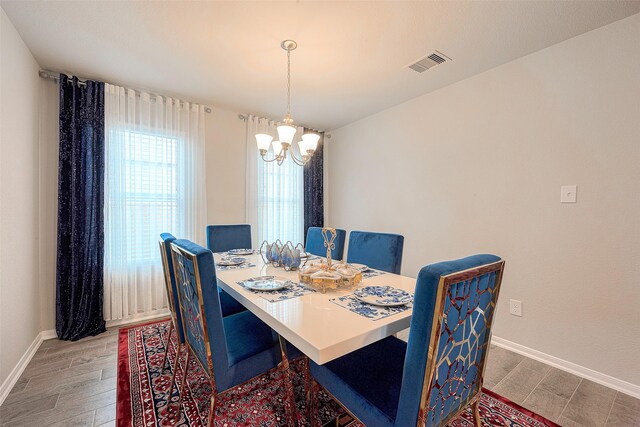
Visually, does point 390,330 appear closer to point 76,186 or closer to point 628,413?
point 628,413

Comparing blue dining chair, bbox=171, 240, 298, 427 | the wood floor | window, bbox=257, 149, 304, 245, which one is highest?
window, bbox=257, 149, 304, 245

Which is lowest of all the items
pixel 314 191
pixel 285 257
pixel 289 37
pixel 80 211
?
pixel 285 257

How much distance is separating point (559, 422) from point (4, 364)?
10.8 ft

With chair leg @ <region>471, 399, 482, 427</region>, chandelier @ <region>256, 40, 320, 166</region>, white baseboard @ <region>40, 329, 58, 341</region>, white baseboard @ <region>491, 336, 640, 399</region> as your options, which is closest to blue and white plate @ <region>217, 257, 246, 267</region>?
chandelier @ <region>256, 40, 320, 166</region>

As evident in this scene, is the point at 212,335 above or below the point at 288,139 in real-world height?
below

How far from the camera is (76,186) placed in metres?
2.49

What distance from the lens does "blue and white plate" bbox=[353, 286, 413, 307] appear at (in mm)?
1252

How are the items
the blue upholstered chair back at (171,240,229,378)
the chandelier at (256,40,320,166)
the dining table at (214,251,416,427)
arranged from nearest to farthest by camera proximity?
the dining table at (214,251,416,427) → the blue upholstered chair back at (171,240,229,378) → the chandelier at (256,40,320,166)

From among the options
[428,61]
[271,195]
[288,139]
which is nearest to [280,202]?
[271,195]

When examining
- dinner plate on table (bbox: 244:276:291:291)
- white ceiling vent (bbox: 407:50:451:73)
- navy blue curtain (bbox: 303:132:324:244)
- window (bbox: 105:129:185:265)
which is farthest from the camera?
navy blue curtain (bbox: 303:132:324:244)

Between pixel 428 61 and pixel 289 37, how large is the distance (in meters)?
1.18

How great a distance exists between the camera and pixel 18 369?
6.18 ft

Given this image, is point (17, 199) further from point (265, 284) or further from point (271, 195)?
point (271, 195)

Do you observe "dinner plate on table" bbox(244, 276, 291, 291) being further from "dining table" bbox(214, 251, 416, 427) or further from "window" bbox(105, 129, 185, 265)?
"window" bbox(105, 129, 185, 265)
